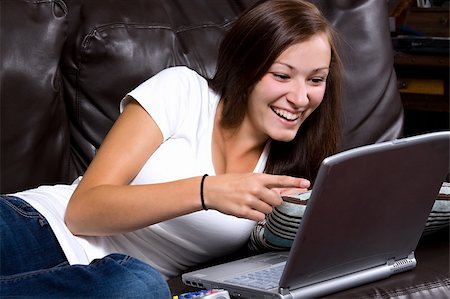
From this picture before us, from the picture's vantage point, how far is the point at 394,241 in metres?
1.52

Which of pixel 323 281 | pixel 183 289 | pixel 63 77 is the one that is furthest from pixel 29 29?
pixel 323 281

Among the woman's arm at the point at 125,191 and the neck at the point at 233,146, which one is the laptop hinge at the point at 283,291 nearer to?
the woman's arm at the point at 125,191

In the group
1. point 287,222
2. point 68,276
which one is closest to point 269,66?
point 287,222

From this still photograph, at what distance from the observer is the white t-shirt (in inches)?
64.8

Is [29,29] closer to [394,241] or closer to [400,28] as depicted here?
[394,241]

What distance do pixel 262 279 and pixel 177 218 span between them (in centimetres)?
24

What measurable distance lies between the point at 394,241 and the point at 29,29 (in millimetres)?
850

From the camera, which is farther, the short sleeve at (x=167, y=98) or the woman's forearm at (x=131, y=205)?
the short sleeve at (x=167, y=98)

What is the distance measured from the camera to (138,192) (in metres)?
1.52

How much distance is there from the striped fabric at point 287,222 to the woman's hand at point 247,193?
0.17 m

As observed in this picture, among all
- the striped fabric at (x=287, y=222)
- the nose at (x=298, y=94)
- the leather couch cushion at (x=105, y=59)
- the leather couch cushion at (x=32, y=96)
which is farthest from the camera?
the leather couch cushion at (x=105, y=59)

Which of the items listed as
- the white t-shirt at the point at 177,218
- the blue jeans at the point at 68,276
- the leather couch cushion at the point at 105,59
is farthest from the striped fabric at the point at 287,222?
→ the leather couch cushion at the point at 105,59

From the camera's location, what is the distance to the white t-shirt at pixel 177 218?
5.40 ft

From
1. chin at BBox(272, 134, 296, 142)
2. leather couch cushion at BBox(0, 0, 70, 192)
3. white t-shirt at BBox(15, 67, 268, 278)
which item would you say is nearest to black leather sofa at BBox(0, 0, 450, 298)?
leather couch cushion at BBox(0, 0, 70, 192)
